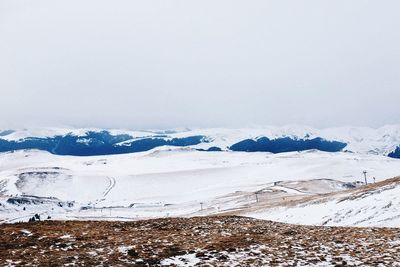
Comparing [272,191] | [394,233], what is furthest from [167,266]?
[272,191]

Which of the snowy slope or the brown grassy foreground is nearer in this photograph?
the brown grassy foreground

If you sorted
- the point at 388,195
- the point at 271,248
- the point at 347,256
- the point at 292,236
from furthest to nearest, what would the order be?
the point at 388,195 < the point at 292,236 < the point at 271,248 < the point at 347,256

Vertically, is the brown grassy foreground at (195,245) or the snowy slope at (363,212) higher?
the brown grassy foreground at (195,245)

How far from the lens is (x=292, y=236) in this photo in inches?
885

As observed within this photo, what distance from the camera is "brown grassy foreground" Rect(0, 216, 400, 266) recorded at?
17.4 metres

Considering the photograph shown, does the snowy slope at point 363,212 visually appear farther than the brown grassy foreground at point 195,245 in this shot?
Yes

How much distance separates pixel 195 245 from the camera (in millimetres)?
19891

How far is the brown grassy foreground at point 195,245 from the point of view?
1738cm

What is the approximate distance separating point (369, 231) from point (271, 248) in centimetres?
738

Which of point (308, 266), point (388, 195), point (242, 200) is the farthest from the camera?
point (242, 200)

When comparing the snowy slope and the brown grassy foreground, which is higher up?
the brown grassy foreground

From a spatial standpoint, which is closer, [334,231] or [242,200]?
[334,231]

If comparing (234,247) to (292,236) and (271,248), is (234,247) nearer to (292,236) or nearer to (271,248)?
(271,248)

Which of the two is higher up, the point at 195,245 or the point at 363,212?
the point at 195,245
